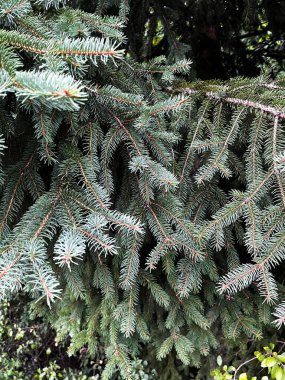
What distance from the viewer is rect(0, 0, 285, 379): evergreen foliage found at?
0.87m

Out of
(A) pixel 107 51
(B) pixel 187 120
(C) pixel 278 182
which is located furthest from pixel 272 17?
(A) pixel 107 51

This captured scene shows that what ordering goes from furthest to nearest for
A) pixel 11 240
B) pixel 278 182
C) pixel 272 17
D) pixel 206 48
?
pixel 206 48 → pixel 272 17 → pixel 278 182 → pixel 11 240

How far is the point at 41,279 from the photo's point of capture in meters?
0.78

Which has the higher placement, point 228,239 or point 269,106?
point 269,106

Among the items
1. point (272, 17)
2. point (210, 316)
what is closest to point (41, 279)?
point (210, 316)

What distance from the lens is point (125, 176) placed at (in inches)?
52.6

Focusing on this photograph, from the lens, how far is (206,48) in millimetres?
2207

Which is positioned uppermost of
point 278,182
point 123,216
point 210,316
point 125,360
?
point 278,182

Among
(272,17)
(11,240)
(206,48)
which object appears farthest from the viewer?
(206,48)

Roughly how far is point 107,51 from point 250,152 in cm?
67

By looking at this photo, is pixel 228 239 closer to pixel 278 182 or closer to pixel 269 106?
pixel 278 182

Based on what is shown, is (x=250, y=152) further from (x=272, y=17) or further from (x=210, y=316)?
(x=272, y=17)

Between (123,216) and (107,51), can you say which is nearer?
(107,51)

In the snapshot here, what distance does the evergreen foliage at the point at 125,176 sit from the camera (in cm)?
87
